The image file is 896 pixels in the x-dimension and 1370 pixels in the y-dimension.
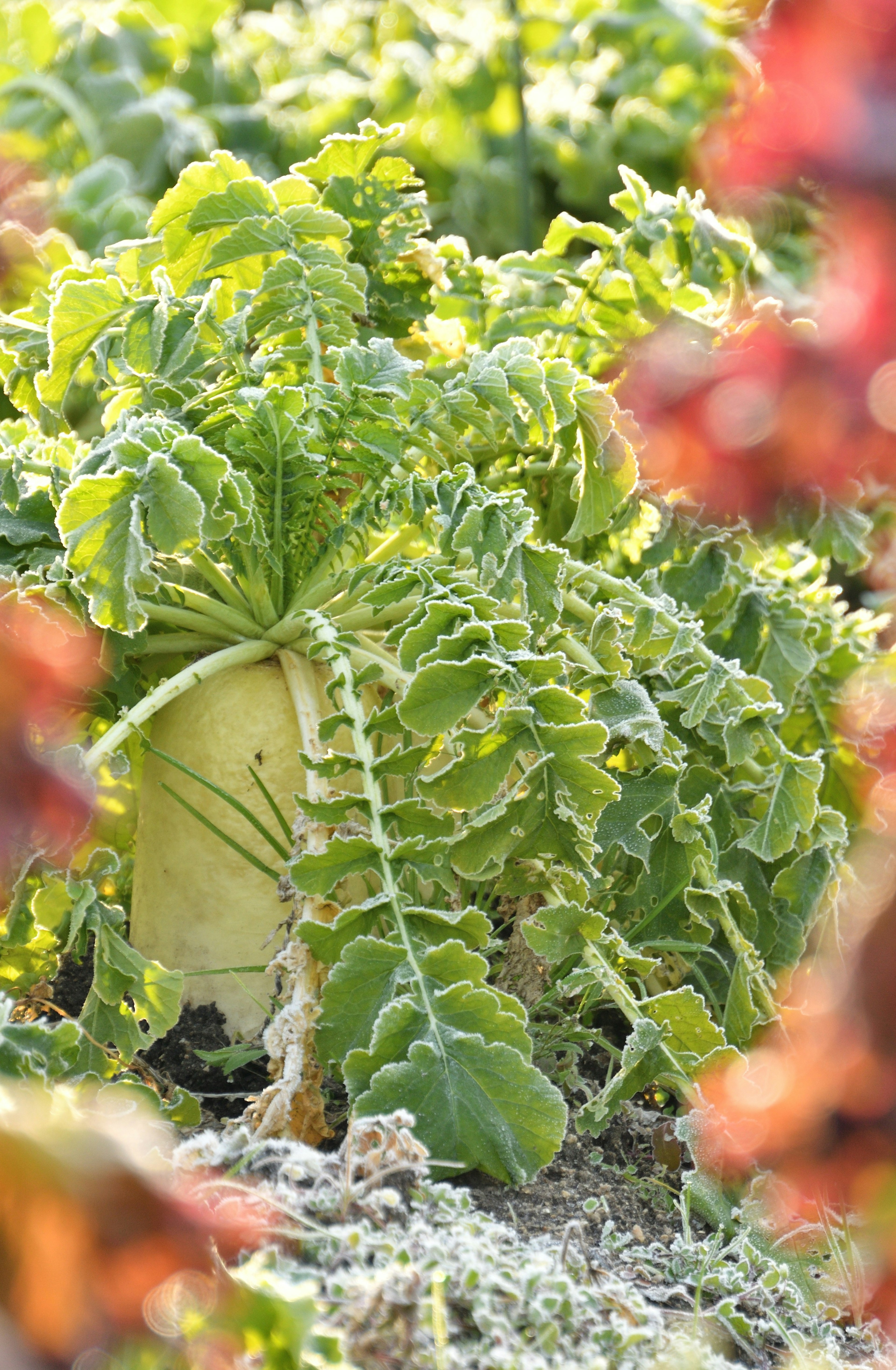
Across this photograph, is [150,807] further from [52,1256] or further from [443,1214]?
[52,1256]

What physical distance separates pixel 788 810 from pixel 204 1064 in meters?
0.88

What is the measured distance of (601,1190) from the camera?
1.41 m

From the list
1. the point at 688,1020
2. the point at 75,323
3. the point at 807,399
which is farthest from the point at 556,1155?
the point at 75,323

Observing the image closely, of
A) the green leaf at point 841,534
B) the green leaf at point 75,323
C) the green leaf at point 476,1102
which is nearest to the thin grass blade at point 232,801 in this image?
the green leaf at point 476,1102

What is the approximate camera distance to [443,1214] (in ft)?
3.42

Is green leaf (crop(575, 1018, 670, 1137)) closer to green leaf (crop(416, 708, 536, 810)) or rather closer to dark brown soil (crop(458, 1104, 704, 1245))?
dark brown soil (crop(458, 1104, 704, 1245))

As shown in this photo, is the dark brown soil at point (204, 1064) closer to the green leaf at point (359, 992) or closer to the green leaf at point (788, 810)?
the green leaf at point (359, 992)

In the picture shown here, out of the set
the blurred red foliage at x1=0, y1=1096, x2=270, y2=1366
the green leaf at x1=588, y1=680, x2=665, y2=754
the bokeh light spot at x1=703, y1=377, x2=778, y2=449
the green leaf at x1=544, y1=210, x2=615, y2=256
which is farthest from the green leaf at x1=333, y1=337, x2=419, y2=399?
the blurred red foliage at x1=0, y1=1096, x2=270, y2=1366

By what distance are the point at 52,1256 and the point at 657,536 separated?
164 centimetres

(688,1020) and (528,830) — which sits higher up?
(528,830)

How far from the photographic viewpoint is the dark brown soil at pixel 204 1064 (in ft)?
5.13

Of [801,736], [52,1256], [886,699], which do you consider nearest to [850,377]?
[886,699]

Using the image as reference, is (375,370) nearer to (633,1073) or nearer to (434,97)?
(633,1073)

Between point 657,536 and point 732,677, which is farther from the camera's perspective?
point 657,536
